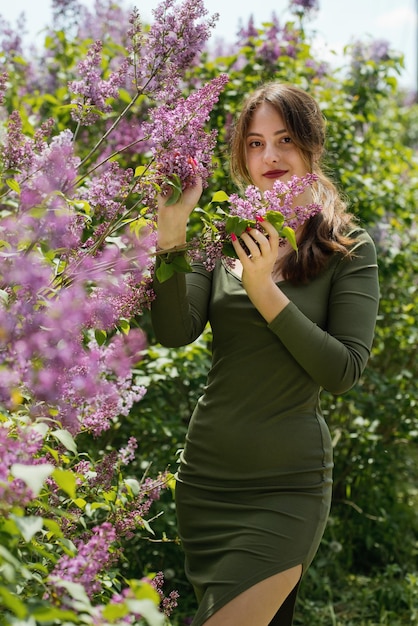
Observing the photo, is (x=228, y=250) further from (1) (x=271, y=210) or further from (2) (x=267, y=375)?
(2) (x=267, y=375)

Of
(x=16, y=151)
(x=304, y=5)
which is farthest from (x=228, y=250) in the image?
(x=304, y=5)

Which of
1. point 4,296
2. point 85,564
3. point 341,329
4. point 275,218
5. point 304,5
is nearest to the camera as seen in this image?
point 85,564

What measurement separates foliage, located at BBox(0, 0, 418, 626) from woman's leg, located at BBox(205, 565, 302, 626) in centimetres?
12

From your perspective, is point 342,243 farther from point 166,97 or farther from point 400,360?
point 400,360

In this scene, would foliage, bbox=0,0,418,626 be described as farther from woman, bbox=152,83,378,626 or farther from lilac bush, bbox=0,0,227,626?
woman, bbox=152,83,378,626

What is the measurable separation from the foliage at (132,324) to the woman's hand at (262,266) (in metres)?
0.16

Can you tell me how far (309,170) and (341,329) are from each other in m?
0.47

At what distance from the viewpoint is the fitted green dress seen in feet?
5.96

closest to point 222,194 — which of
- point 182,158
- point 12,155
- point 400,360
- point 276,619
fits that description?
point 182,158

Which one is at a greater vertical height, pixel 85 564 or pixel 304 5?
pixel 304 5

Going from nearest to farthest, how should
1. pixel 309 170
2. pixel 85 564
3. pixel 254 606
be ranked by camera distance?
1. pixel 85 564
2. pixel 254 606
3. pixel 309 170

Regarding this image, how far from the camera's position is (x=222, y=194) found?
1.55 meters

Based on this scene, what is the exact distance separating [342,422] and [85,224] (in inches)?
95.7

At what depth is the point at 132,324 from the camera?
2900 mm
